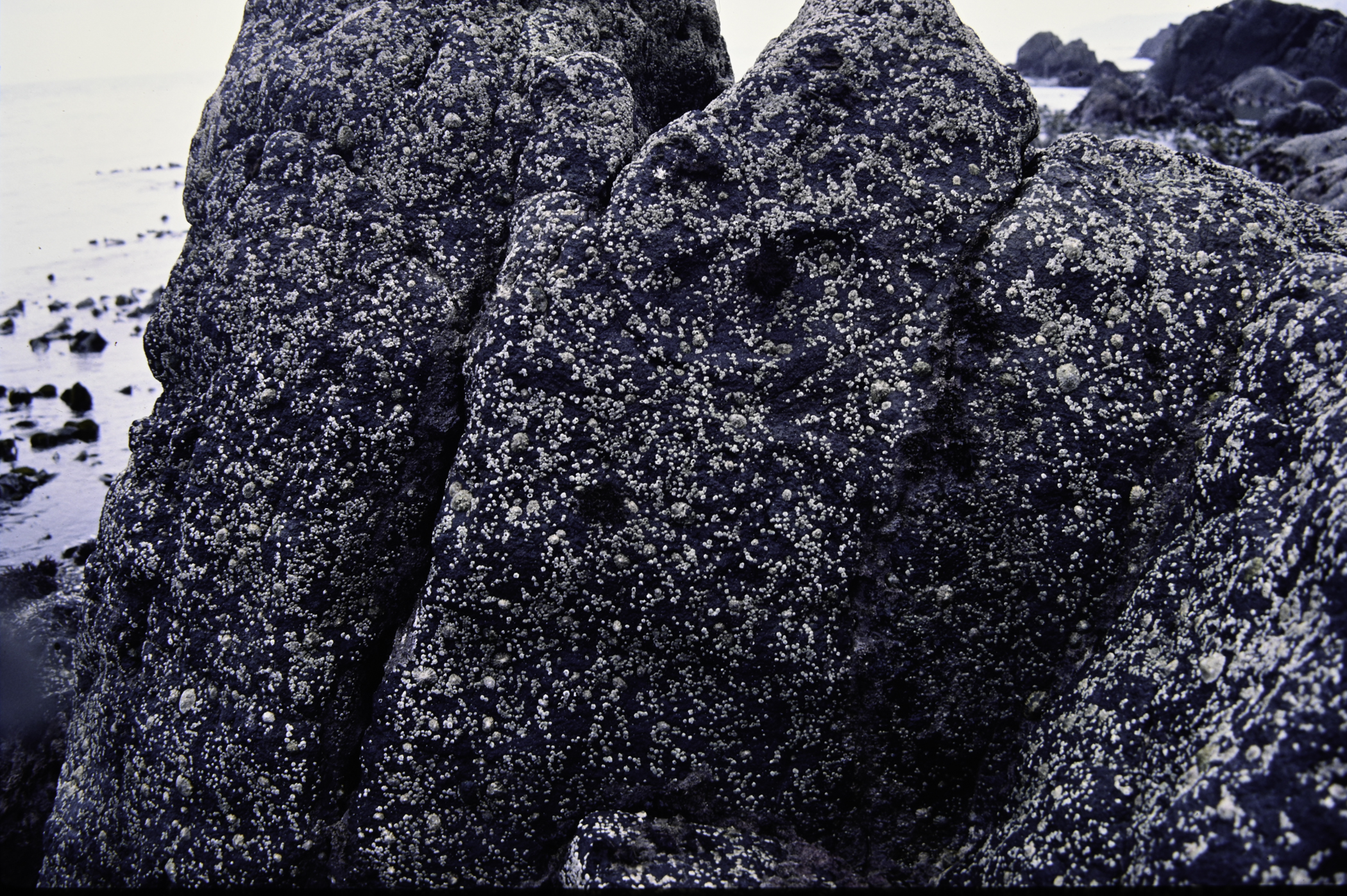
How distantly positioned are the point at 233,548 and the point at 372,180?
3.98 ft

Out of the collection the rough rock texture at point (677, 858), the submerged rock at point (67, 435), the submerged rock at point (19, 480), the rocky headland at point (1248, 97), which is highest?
the rocky headland at point (1248, 97)

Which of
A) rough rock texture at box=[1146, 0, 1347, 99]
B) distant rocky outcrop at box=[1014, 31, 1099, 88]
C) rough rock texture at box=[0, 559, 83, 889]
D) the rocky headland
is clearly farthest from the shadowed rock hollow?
distant rocky outcrop at box=[1014, 31, 1099, 88]

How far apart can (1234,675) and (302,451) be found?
2.35 metres

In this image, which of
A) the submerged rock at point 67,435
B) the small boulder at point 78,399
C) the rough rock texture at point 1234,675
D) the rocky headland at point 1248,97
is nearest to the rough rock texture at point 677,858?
the rough rock texture at point 1234,675

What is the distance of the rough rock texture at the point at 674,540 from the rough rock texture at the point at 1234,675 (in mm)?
454

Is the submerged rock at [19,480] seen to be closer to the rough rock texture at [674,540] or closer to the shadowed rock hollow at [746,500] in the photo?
the shadowed rock hollow at [746,500]

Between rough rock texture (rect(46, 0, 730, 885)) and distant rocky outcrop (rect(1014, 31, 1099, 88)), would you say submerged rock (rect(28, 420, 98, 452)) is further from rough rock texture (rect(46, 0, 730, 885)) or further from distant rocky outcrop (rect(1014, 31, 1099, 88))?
distant rocky outcrop (rect(1014, 31, 1099, 88))

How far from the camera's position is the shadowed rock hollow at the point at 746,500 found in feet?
6.87

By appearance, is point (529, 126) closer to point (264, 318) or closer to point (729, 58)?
point (264, 318)

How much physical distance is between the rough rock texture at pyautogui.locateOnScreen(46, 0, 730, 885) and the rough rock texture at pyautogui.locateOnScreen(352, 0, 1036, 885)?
0.73 feet

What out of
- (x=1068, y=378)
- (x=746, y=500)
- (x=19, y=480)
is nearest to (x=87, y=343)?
(x=19, y=480)

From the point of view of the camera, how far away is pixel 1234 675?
1657 mm

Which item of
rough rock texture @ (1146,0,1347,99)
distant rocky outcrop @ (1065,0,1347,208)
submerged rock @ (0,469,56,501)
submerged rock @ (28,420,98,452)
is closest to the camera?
submerged rock @ (0,469,56,501)

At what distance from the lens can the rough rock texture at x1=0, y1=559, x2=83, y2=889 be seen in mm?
3188
